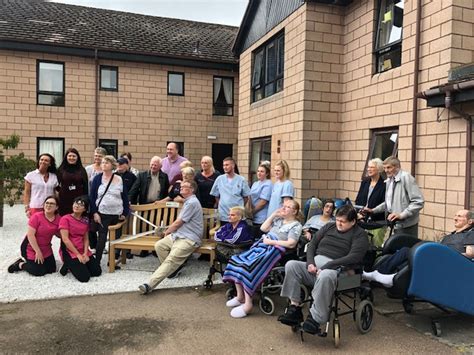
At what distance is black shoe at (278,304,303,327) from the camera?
4.18 meters

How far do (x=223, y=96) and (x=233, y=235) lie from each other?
1231 cm

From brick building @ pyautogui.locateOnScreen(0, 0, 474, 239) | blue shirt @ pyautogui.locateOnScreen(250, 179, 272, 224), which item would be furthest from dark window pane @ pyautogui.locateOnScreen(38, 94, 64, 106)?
blue shirt @ pyautogui.locateOnScreen(250, 179, 272, 224)

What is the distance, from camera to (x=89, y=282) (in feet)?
19.4

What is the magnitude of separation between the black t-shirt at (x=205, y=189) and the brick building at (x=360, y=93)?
8.84 feet

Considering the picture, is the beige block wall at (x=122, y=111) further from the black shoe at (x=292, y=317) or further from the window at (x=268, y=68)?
the black shoe at (x=292, y=317)

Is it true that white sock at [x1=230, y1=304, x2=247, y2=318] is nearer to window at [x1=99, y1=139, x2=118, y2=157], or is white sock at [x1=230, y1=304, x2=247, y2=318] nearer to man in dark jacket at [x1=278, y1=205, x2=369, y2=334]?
man in dark jacket at [x1=278, y1=205, x2=369, y2=334]

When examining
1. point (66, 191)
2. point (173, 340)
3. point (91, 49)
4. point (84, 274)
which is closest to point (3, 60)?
point (91, 49)

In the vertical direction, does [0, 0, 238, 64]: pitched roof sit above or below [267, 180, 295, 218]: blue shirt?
above

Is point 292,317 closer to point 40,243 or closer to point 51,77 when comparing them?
point 40,243

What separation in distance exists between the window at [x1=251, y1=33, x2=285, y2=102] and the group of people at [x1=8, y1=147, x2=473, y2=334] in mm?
4716

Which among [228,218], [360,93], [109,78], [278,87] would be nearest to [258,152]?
[278,87]

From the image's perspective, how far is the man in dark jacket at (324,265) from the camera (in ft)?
13.4

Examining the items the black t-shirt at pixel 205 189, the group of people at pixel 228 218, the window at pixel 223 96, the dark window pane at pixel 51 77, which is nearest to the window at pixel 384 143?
the group of people at pixel 228 218

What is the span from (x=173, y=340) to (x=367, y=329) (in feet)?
6.50
